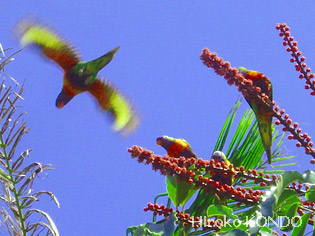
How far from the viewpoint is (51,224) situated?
6.41ft

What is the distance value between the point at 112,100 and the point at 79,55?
0.38 m

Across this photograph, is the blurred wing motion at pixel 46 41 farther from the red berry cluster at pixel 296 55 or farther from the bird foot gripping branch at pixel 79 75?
the red berry cluster at pixel 296 55

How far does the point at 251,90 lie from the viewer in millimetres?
1593

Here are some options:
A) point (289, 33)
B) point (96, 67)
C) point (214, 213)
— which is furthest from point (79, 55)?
point (214, 213)

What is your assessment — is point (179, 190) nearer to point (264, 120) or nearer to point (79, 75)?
point (264, 120)

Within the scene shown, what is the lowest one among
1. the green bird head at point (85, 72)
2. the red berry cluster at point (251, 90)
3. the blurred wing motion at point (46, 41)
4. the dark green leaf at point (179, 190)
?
the dark green leaf at point (179, 190)

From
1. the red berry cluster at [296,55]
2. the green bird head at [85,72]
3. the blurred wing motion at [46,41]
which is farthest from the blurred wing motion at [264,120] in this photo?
the blurred wing motion at [46,41]

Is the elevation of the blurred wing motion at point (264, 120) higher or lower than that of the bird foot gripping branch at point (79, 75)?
lower

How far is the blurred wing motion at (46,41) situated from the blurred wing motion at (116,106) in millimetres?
256

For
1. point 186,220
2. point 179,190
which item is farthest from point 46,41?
point 186,220

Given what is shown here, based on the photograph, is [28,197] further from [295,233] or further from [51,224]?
[295,233]

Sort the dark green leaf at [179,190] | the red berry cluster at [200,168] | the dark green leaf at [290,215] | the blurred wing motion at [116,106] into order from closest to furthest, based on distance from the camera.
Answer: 1. the dark green leaf at [290,215]
2. the red berry cluster at [200,168]
3. the dark green leaf at [179,190]
4. the blurred wing motion at [116,106]

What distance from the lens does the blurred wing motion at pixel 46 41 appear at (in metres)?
3.16

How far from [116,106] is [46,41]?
546 mm
